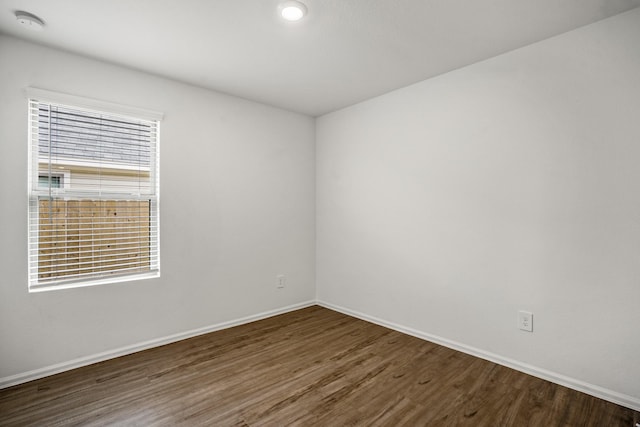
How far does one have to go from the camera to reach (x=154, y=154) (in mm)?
2961

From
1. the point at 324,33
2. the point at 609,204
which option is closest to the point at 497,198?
the point at 609,204

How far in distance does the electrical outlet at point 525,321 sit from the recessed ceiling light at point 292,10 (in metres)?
2.64

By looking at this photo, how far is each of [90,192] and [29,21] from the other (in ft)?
3.92

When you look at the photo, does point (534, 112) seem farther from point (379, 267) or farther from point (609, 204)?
point (379, 267)

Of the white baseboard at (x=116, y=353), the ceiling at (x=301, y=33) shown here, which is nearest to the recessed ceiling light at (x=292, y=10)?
the ceiling at (x=301, y=33)

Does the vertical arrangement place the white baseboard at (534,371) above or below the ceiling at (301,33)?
below

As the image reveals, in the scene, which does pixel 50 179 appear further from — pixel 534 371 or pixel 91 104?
pixel 534 371

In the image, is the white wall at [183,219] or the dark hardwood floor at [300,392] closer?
the dark hardwood floor at [300,392]

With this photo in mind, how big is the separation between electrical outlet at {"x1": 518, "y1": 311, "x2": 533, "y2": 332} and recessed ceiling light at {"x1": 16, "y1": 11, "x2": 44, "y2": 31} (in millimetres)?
3916

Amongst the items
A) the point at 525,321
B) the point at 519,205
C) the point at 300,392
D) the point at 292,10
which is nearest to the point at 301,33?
the point at 292,10

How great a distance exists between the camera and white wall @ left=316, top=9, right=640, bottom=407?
80.8 inches

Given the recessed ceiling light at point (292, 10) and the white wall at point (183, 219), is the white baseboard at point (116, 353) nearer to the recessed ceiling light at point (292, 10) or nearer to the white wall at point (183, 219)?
the white wall at point (183, 219)

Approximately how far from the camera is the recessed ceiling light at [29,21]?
2.00 meters

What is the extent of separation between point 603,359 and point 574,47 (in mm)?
2107
